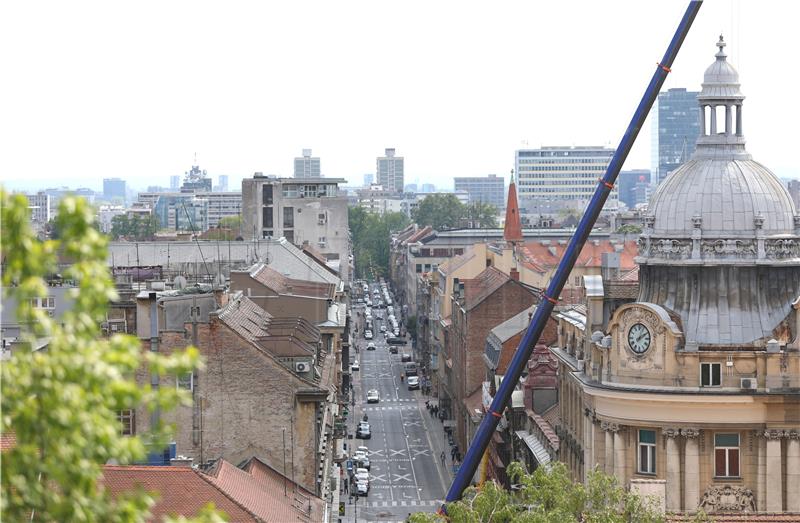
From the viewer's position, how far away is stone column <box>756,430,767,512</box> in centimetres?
6719

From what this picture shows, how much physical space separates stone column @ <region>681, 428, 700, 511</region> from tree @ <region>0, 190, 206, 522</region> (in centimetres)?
4829

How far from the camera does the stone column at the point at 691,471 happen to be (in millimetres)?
67125

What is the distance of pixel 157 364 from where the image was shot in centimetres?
2098

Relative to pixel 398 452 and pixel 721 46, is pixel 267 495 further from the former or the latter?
pixel 398 452

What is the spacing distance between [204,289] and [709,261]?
22.2m

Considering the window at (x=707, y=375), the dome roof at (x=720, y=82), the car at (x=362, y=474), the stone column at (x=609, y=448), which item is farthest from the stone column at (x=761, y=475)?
the car at (x=362, y=474)

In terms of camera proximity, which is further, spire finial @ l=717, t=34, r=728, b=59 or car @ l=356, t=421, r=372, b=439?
car @ l=356, t=421, r=372, b=439

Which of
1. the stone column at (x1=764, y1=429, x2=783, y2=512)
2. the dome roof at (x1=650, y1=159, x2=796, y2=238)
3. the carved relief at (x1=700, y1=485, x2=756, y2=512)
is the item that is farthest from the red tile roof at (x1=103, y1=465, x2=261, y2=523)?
the dome roof at (x1=650, y1=159, x2=796, y2=238)

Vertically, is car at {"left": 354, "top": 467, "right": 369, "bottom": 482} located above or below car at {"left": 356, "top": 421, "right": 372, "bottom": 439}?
above

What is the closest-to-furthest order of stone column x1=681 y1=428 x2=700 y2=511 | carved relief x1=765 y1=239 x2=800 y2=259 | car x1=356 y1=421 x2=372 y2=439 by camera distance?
stone column x1=681 y1=428 x2=700 y2=511 < carved relief x1=765 y1=239 x2=800 y2=259 < car x1=356 y1=421 x2=372 y2=439

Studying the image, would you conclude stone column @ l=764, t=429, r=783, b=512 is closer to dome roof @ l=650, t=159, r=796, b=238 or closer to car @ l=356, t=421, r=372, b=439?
dome roof @ l=650, t=159, r=796, b=238

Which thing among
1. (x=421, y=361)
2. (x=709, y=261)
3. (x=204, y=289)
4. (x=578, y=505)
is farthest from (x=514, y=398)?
(x=421, y=361)

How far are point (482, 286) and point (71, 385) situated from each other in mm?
112704


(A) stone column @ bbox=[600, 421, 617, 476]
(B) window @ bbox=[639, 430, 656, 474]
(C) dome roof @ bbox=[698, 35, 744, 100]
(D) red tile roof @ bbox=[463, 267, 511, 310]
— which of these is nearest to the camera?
(B) window @ bbox=[639, 430, 656, 474]
